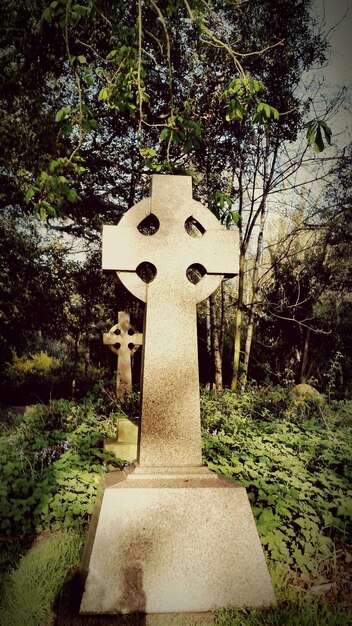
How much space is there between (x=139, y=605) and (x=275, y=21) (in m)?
11.2

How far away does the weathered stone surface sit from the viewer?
201cm

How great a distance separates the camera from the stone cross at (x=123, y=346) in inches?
322

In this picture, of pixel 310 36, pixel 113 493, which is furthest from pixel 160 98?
pixel 113 493

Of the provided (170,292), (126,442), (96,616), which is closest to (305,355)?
(126,442)

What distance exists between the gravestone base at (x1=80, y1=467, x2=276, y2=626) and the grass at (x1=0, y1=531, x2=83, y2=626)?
0.25 meters

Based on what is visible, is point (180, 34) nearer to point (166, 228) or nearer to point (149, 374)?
point (166, 228)

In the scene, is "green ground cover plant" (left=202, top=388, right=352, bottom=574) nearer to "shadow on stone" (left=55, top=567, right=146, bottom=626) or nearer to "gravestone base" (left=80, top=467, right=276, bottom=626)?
"gravestone base" (left=80, top=467, right=276, bottom=626)

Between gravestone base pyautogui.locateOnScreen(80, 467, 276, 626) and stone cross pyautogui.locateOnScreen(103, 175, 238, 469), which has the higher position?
stone cross pyautogui.locateOnScreen(103, 175, 238, 469)

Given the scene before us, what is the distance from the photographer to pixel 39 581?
221 centimetres

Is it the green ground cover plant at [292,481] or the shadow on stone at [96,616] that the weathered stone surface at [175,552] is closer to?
the shadow on stone at [96,616]

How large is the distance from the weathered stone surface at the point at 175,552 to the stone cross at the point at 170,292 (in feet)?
0.87

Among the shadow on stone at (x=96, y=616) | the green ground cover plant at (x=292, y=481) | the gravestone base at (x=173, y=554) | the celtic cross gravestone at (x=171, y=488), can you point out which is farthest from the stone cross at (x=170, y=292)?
the green ground cover plant at (x=292, y=481)

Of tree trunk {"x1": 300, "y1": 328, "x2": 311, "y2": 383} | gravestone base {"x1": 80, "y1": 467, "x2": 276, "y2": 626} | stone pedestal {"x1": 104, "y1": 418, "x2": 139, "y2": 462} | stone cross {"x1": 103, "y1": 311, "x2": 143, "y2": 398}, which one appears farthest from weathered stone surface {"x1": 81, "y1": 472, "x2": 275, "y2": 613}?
tree trunk {"x1": 300, "y1": 328, "x2": 311, "y2": 383}

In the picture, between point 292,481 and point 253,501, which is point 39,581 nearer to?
point 253,501
